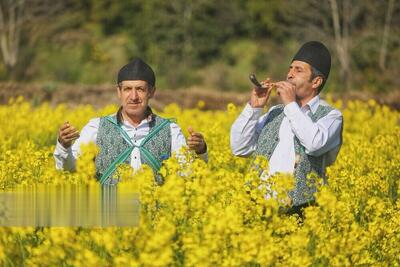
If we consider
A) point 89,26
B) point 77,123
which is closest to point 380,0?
point 89,26

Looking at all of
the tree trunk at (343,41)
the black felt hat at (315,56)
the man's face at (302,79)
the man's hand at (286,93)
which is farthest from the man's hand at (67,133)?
the tree trunk at (343,41)

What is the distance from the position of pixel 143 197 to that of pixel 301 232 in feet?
2.19

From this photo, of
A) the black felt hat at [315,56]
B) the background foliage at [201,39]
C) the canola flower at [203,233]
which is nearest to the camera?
the canola flower at [203,233]

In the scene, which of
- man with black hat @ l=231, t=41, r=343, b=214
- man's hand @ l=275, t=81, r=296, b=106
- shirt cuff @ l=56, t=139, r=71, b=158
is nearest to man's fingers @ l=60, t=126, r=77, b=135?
shirt cuff @ l=56, t=139, r=71, b=158

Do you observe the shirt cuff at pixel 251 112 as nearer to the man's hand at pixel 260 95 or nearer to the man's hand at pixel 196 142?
the man's hand at pixel 260 95

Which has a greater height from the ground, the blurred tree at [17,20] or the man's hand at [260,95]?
the blurred tree at [17,20]

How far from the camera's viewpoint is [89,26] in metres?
28.0

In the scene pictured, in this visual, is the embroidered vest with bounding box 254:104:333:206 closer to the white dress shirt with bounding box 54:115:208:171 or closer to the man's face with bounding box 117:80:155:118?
the white dress shirt with bounding box 54:115:208:171

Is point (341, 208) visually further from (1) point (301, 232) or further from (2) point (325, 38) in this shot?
(2) point (325, 38)

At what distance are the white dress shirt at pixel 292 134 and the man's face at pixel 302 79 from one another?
54mm

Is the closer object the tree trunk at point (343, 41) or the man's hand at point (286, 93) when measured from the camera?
the man's hand at point (286, 93)

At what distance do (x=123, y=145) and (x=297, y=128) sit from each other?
107cm

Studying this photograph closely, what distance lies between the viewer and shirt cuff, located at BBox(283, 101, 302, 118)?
4715mm

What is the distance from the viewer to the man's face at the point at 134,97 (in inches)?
204
